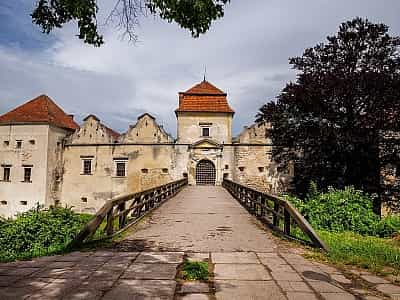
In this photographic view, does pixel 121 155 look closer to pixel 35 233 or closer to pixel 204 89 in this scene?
pixel 204 89

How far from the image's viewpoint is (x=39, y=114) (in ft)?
98.9

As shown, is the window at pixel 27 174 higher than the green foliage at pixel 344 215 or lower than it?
higher

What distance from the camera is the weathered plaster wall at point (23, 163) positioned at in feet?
96.1

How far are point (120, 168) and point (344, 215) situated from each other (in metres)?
23.5

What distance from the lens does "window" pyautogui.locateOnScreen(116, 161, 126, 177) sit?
1195 inches

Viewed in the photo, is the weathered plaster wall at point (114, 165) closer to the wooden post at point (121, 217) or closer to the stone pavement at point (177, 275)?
the wooden post at point (121, 217)

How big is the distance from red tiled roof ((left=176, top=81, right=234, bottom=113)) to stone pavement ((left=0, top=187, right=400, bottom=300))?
23.7m

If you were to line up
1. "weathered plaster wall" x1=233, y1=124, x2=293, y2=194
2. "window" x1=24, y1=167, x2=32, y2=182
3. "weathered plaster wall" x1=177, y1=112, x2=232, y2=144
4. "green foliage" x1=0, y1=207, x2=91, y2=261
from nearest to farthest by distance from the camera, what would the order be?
"green foliage" x1=0, y1=207, x2=91, y2=261
"weathered plaster wall" x1=233, y1=124, x2=293, y2=194
"weathered plaster wall" x1=177, y1=112, x2=232, y2=144
"window" x1=24, y1=167, x2=32, y2=182

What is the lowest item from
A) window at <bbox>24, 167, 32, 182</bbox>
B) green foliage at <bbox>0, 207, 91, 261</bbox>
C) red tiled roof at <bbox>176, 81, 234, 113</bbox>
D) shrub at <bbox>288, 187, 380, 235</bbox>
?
green foliage at <bbox>0, 207, 91, 261</bbox>

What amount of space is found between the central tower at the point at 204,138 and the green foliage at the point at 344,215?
18.9 meters

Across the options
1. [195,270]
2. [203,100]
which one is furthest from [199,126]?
[195,270]

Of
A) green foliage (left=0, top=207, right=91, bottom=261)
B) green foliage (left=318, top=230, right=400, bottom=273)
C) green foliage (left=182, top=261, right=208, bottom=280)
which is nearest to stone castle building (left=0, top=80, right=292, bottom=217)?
green foliage (left=0, top=207, right=91, bottom=261)

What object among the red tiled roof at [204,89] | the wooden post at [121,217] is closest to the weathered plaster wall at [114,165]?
the red tiled roof at [204,89]

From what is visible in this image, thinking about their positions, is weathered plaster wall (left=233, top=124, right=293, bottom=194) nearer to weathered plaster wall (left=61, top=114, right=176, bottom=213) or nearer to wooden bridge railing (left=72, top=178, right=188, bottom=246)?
weathered plaster wall (left=61, top=114, right=176, bottom=213)
